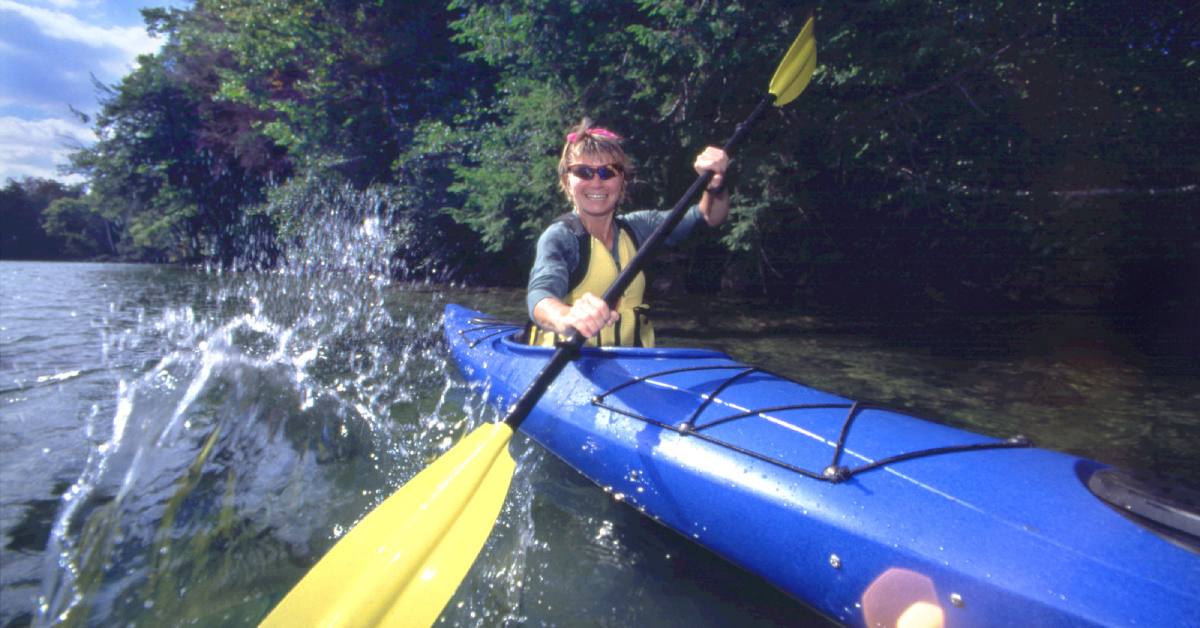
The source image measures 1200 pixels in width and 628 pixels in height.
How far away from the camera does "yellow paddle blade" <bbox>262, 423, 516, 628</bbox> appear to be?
1704mm

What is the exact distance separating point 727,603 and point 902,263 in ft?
27.6

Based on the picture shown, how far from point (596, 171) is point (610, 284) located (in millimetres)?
559

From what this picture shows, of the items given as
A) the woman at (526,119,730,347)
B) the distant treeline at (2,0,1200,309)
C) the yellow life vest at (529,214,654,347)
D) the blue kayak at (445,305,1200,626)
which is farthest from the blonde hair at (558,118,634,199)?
the distant treeline at (2,0,1200,309)

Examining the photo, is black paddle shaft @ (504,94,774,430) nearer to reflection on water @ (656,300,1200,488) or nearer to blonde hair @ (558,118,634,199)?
blonde hair @ (558,118,634,199)

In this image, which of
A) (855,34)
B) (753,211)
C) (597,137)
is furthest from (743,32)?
(597,137)

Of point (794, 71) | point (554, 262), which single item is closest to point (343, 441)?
point (554, 262)

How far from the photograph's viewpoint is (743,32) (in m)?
6.31

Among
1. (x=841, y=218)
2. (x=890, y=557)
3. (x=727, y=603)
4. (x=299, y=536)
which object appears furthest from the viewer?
(x=841, y=218)

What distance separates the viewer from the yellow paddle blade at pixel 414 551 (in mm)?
1704

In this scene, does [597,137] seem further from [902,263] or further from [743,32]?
[902,263]

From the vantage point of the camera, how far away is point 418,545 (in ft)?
6.34

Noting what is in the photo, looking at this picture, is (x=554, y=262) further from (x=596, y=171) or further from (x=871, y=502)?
(x=871, y=502)

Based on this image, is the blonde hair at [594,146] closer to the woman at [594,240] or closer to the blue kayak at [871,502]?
the woman at [594,240]

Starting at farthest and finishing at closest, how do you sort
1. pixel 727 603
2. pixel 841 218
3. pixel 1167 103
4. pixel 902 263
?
pixel 902 263, pixel 841 218, pixel 1167 103, pixel 727 603
